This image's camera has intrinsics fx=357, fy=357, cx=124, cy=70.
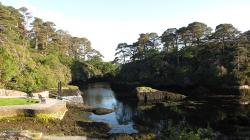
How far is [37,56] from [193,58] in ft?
111

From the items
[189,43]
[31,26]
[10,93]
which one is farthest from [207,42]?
[10,93]

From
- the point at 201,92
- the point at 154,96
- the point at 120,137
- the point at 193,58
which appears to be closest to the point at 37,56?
the point at 154,96

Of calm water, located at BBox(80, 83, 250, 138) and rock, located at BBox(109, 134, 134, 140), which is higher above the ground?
calm water, located at BBox(80, 83, 250, 138)

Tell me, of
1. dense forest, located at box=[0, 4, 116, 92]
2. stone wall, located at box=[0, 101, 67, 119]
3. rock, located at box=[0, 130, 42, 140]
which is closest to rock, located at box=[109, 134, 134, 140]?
rock, located at box=[0, 130, 42, 140]

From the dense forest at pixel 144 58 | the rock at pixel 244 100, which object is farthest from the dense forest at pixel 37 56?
the rock at pixel 244 100

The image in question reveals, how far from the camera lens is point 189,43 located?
8481 cm

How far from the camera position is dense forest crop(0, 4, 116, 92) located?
4516 cm

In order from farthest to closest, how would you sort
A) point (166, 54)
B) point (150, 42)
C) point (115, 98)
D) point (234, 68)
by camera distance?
point (150, 42) → point (166, 54) → point (234, 68) → point (115, 98)

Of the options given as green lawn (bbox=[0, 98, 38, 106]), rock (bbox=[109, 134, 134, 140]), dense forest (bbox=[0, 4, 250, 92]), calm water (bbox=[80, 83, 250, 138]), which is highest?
dense forest (bbox=[0, 4, 250, 92])

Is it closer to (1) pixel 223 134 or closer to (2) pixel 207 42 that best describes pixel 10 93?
(1) pixel 223 134

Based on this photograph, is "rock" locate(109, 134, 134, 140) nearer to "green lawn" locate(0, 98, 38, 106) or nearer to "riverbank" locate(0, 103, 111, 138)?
"riverbank" locate(0, 103, 111, 138)

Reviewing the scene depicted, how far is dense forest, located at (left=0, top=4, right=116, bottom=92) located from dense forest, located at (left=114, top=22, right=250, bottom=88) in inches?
534

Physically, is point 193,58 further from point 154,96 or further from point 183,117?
point 183,117

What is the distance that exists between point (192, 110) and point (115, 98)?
63.6ft
